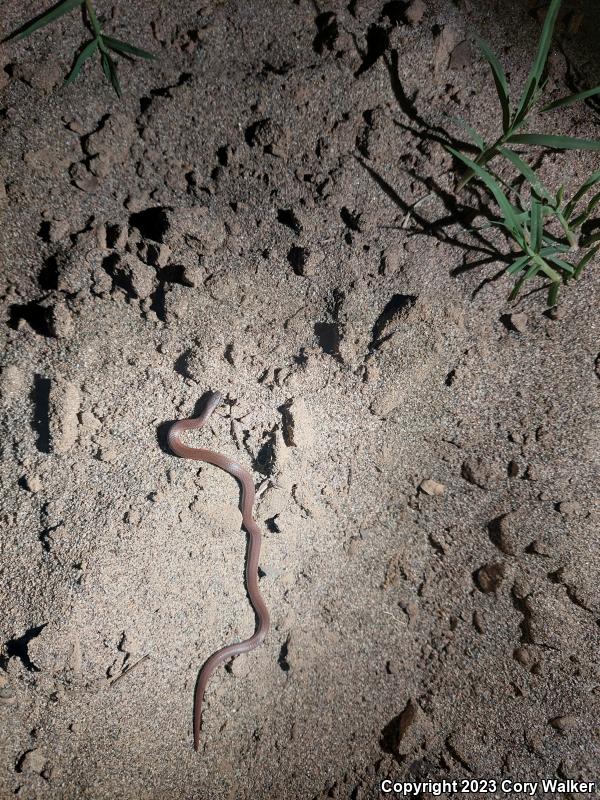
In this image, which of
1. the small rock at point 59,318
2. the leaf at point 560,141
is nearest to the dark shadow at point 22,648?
the small rock at point 59,318

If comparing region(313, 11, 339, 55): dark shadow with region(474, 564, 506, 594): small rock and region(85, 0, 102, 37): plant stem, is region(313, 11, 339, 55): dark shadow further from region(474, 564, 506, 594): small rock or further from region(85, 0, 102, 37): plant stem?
region(474, 564, 506, 594): small rock

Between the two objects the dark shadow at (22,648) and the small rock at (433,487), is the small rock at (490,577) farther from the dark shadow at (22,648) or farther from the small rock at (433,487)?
the dark shadow at (22,648)

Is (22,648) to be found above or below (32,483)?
below

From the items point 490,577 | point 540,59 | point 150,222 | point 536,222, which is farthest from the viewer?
point 490,577

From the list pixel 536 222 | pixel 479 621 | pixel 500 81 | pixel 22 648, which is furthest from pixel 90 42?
pixel 479 621

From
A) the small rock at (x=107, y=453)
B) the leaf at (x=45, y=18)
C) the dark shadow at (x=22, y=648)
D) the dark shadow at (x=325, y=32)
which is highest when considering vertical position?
the dark shadow at (x=325, y=32)

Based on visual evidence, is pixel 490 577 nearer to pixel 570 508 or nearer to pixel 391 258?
pixel 570 508

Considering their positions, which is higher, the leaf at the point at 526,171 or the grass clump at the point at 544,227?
the leaf at the point at 526,171

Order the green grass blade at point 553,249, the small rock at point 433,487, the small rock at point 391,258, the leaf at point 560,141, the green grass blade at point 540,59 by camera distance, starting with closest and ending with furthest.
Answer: the green grass blade at point 540,59
the leaf at point 560,141
the green grass blade at point 553,249
the small rock at point 391,258
the small rock at point 433,487
